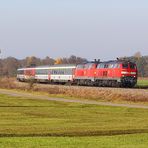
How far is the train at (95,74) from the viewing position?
55.8 meters

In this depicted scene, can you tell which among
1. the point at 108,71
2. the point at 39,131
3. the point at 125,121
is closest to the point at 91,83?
the point at 108,71

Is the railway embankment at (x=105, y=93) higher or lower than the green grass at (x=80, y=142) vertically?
higher

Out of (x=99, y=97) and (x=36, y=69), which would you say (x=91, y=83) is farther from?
(x=36, y=69)

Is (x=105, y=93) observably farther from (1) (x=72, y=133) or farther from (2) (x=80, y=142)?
(2) (x=80, y=142)

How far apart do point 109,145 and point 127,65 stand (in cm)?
4048

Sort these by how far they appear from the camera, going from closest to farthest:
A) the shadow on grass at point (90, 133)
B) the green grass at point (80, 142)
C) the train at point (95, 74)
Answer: the green grass at point (80, 142) → the shadow on grass at point (90, 133) → the train at point (95, 74)

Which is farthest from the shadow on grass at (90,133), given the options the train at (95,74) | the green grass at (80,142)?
the train at (95,74)

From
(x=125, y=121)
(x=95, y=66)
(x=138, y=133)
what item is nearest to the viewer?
(x=138, y=133)

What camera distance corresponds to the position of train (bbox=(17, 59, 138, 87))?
2199 inches

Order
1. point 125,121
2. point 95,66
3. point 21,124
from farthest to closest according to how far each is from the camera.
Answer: point 95,66
point 125,121
point 21,124

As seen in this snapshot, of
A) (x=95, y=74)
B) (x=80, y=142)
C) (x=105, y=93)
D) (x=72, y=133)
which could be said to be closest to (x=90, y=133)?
(x=72, y=133)

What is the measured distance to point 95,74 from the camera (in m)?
62.5

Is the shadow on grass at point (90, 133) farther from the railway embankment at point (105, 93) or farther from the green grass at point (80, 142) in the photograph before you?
the railway embankment at point (105, 93)

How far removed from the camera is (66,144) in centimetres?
1655
